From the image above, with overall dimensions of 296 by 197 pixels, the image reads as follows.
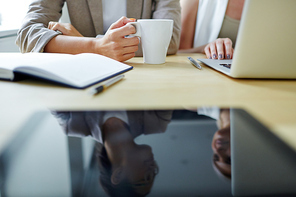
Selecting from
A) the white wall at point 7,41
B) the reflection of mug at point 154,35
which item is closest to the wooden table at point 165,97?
the reflection of mug at point 154,35

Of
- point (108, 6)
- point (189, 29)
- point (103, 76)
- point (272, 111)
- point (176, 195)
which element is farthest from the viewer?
point (189, 29)

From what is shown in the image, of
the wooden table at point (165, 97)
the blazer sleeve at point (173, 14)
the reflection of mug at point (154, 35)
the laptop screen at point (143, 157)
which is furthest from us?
the blazer sleeve at point (173, 14)

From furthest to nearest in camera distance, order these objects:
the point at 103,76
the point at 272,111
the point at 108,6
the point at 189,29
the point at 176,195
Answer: the point at 189,29 < the point at 108,6 < the point at 103,76 < the point at 272,111 < the point at 176,195

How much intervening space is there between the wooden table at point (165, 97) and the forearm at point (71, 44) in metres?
0.25

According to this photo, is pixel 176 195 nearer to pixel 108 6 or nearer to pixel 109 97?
pixel 109 97

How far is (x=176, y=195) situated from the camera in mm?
156

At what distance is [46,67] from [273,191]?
15.7 inches

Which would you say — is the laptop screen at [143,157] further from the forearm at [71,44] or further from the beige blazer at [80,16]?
the beige blazer at [80,16]

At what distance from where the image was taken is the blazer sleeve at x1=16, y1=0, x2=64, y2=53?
2.26 feet

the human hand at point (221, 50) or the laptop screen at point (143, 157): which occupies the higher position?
the laptop screen at point (143, 157)

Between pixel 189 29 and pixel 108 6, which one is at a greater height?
pixel 108 6

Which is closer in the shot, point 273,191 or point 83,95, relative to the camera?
point 273,191

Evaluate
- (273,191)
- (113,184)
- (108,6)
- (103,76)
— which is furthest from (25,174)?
(108,6)

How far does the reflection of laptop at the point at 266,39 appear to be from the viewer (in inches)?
16.3
